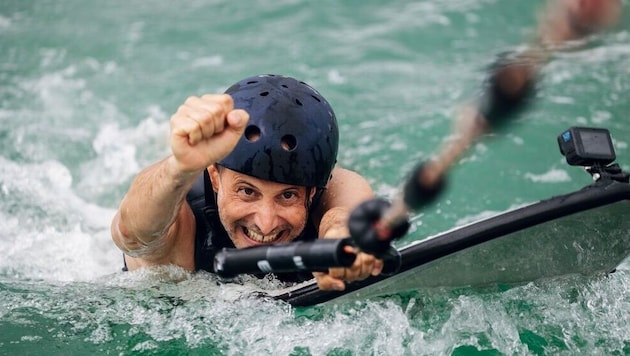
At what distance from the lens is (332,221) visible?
3.80 m

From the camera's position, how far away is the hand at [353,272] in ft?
10.0

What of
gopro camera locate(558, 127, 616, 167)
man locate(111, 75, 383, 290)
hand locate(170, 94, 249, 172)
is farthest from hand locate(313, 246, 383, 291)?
gopro camera locate(558, 127, 616, 167)

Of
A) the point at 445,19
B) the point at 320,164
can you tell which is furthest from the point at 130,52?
the point at 320,164

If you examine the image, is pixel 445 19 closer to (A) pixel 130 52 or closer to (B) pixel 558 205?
(A) pixel 130 52

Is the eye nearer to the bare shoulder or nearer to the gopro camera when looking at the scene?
the bare shoulder

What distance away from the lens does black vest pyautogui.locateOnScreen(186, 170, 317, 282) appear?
405 centimetres

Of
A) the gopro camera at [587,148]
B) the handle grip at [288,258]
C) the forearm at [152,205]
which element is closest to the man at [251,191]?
the forearm at [152,205]

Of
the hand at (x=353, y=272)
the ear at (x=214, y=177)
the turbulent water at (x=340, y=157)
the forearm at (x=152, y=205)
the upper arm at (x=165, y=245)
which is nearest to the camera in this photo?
the hand at (x=353, y=272)

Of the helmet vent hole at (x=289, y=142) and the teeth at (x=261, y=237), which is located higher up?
the helmet vent hole at (x=289, y=142)

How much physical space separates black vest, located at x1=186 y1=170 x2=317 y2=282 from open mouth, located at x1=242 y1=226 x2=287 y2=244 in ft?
0.42

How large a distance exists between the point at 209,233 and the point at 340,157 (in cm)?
249

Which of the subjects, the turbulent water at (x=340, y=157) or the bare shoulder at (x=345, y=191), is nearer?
the turbulent water at (x=340, y=157)

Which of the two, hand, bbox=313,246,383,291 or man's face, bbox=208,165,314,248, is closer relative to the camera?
hand, bbox=313,246,383,291

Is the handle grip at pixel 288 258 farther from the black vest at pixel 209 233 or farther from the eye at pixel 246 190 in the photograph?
the black vest at pixel 209 233
